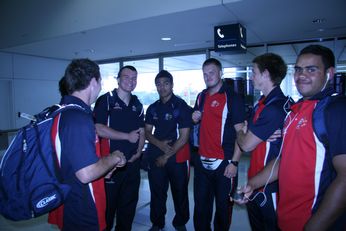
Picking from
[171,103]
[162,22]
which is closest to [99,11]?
[162,22]

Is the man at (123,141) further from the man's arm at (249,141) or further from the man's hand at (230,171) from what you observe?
the man's arm at (249,141)

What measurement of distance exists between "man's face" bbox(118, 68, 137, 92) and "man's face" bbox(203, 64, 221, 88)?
771mm

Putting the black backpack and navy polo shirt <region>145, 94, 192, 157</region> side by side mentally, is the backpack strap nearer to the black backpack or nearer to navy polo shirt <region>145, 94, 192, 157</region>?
the black backpack

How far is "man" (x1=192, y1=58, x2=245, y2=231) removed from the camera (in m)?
2.27

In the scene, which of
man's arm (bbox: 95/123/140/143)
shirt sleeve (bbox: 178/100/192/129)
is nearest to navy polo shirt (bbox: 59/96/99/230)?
man's arm (bbox: 95/123/140/143)

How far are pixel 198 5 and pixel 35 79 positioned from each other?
615 cm

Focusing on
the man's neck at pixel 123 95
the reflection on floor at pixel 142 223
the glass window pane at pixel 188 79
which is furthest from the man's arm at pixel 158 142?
the glass window pane at pixel 188 79

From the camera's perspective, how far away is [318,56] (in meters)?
1.30

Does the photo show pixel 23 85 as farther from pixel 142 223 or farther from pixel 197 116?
pixel 197 116

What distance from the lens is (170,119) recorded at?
2.78 m

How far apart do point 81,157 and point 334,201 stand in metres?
1.21

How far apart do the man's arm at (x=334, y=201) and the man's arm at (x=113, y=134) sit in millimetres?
1738

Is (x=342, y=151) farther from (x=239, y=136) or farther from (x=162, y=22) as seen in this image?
(x=162, y=22)

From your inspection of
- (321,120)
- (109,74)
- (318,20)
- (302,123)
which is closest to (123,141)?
(302,123)
